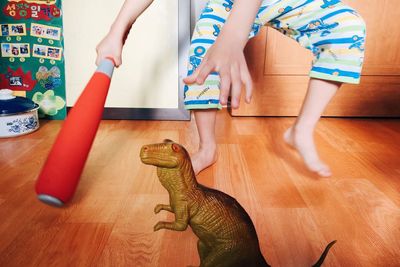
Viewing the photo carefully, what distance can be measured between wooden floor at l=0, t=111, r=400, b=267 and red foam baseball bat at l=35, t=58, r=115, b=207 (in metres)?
0.33

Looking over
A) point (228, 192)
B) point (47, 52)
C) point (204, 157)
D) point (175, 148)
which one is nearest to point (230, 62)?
point (175, 148)

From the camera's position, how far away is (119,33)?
0.74m

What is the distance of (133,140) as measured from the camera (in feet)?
4.35

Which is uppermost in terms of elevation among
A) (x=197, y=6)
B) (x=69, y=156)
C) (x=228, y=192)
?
(x=197, y=6)

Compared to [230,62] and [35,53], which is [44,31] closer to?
[35,53]

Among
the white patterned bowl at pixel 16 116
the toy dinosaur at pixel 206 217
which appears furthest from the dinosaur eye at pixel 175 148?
the white patterned bowl at pixel 16 116

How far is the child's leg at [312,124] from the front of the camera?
92 cm

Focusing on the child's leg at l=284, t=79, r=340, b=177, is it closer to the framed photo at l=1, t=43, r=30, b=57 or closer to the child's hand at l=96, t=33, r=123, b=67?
the child's hand at l=96, t=33, r=123, b=67

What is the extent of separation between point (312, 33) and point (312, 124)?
25 centimetres

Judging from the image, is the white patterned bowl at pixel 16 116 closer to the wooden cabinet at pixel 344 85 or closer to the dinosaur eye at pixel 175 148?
the wooden cabinet at pixel 344 85

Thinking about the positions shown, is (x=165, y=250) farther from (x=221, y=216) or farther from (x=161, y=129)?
(x=161, y=129)

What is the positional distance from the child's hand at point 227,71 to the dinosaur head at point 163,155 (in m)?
0.09

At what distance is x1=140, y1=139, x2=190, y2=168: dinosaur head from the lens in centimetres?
47

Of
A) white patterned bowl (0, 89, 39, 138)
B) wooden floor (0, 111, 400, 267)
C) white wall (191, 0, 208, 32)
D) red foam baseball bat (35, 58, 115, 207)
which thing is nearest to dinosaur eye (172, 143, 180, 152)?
red foam baseball bat (35, 58, 115, 207)
